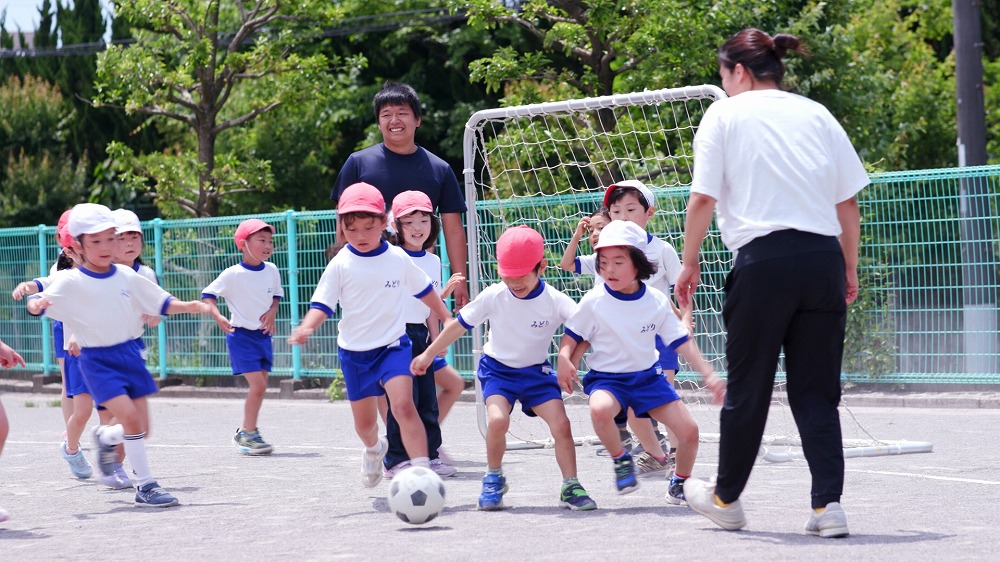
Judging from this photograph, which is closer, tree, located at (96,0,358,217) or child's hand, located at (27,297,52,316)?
child's hand, located at (27,297,52,316)

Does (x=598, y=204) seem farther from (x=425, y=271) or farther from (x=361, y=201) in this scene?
(x=361, y=201)

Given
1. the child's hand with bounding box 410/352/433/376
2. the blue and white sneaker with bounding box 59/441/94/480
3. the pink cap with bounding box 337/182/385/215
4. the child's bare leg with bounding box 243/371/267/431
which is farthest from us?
the child's bare leg with bounding box 243/371/267/431

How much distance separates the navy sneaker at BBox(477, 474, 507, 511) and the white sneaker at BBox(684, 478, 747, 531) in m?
1.15

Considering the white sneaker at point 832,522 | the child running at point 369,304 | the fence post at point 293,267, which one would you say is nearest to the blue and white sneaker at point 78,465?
the child running at point 369,304

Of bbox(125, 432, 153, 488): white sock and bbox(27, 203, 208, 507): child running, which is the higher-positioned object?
bbox(27, 203, 208, 507): child running

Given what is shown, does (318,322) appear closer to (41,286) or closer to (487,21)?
(41,286)

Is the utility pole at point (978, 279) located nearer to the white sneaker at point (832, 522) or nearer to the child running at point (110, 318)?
the white sneaker at point (832, 522)

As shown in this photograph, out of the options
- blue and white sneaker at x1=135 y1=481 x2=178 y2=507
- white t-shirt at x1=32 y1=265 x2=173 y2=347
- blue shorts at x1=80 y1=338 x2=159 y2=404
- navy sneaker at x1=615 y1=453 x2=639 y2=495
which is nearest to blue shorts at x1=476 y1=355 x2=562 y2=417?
navy sneaker at x1=615 y1=453 x2=639 y2=495

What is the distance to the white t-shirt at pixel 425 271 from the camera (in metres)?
7.58

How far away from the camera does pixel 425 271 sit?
776 cm

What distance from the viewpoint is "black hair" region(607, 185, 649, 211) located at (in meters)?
7.71

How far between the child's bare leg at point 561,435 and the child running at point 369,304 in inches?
26.8

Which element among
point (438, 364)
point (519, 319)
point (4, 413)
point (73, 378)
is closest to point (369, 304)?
point (519, 319)

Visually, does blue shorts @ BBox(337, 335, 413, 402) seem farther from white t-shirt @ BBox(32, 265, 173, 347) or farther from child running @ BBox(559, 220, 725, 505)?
white t-shirt @ BBox(32, 265, 173, 347)
